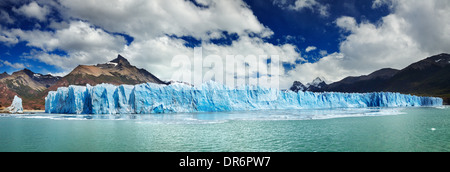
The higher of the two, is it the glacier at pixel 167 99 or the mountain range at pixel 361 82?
the mountain range at pixel 361 82

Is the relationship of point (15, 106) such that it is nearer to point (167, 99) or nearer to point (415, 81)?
point (167, 99)

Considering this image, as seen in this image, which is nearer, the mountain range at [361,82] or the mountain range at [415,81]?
the mountain range at [361,82]

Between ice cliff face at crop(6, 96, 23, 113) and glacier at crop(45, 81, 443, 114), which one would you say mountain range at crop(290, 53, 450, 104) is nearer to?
glacier at crop(45, 81, 443, 114)

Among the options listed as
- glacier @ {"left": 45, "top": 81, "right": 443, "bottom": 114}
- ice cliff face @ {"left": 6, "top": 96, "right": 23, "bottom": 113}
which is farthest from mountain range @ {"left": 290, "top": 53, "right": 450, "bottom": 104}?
ice cliff face @ {"left": 6, "top": 96, "right": 23, "bottom": 113}

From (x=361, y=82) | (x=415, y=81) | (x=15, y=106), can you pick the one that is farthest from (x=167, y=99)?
(x=361, y=82)

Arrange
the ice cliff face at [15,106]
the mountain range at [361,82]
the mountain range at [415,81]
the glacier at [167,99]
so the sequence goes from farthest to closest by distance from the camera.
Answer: the mountain range at [415,81] → the mountain range at [361,82] → the ice cliff face at [15,106] → the glacier at [167,99]

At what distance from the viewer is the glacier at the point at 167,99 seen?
105 feet

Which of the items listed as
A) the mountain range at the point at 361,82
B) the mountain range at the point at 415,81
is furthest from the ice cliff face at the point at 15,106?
the mountain range at the point at 415,81

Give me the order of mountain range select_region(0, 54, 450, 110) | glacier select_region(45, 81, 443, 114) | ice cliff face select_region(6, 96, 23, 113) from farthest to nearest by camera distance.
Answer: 1. mountain range select_region(0, 54, 450, 110)
2. ice cliff face select_region(6, 96, 23, 113)
3. glacier select_region(45, 81, 443, 114)

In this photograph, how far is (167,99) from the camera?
33375 millimetres

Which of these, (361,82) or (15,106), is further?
(361,82)

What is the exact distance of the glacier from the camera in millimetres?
31891

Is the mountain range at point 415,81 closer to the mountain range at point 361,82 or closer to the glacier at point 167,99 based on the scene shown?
the mountain range at point 361,82
